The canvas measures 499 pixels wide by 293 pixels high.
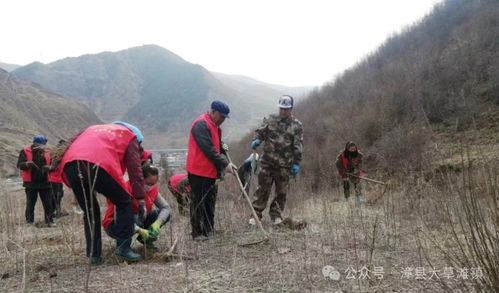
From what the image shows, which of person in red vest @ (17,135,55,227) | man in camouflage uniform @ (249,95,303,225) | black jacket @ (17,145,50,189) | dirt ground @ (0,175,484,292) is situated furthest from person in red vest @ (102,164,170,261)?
black jacket @ (17,145,50,189)

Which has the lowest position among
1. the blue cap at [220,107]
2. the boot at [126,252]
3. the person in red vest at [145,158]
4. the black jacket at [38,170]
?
the boot at [126,252]

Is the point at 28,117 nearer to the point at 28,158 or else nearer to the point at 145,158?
the point at 28,158

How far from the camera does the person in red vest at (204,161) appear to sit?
14.3 feet

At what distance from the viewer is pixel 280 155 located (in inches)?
210

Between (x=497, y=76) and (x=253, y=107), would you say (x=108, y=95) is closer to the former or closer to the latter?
(x=253, y=107)

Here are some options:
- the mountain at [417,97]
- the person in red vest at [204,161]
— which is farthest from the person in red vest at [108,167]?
the mountain at [417,97]

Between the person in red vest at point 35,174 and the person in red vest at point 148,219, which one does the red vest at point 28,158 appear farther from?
the person in red vest at point 148,219

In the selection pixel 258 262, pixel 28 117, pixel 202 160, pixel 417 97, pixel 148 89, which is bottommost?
pixel 258 262

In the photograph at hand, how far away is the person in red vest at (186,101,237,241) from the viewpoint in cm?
434

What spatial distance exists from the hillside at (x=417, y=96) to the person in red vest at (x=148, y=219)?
460 cm

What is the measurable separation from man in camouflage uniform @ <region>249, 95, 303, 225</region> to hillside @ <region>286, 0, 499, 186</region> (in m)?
2.90

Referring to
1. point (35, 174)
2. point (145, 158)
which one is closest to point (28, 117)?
point (35, 174)

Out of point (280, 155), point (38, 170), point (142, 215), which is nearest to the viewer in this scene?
point (142, 215)

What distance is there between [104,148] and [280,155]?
2602 mm
